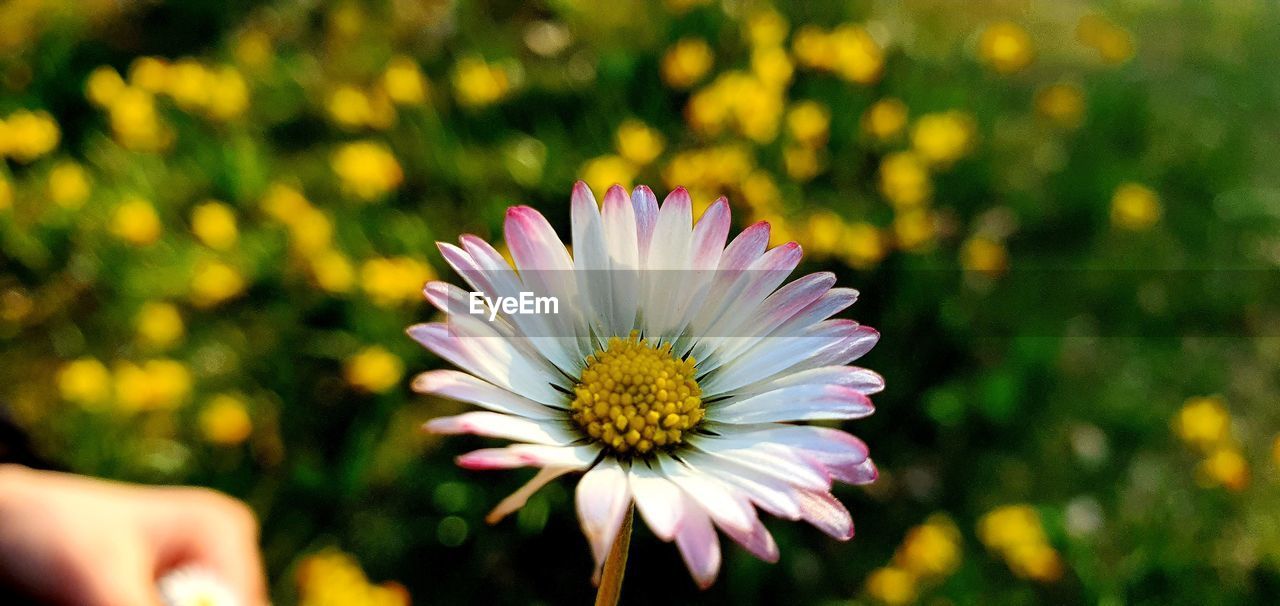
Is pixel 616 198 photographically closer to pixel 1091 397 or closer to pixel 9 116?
pixel 1091 397

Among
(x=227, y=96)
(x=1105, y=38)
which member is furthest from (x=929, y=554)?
(x=227, y=96)

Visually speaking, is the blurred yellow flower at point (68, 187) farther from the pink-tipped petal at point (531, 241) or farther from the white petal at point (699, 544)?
the white petal at point (699, 544)

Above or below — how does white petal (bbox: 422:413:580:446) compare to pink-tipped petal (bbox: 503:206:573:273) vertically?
below

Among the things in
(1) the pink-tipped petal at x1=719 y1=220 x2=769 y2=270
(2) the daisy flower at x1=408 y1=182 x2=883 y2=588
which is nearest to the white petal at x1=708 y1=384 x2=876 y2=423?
(2) the daisy flower at x1=408 y1=182 x2=883 y2=588

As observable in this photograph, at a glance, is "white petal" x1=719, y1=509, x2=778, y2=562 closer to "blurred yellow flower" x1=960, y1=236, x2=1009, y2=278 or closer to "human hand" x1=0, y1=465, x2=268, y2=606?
"human hand" x1=0, y1=465, x2=268, y2=606

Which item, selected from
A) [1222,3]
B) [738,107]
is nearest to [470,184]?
[738,107]

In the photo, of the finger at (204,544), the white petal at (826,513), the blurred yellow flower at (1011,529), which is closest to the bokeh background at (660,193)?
the blurred yellow flower at (1011,529)

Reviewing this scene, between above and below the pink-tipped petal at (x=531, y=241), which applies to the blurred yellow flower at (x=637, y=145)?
below
